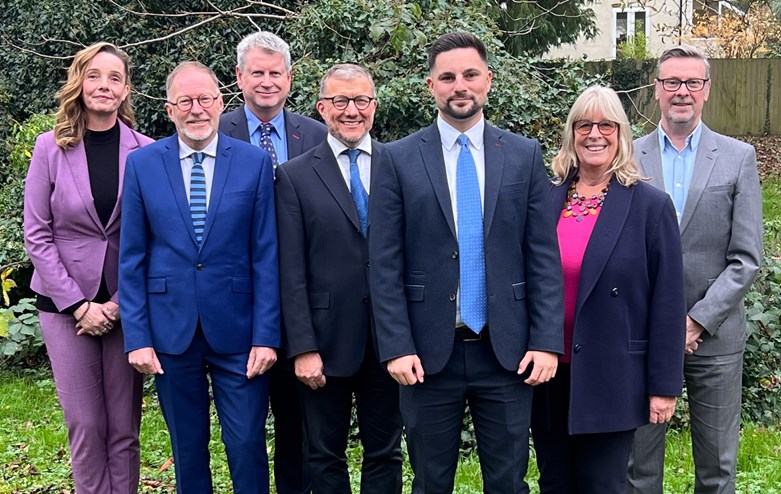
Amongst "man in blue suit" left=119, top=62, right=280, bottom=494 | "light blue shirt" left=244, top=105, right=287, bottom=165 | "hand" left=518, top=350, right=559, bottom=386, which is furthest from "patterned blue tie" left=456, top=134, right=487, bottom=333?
"light blue shirt" left=244, top=105, right=287, bottom=165

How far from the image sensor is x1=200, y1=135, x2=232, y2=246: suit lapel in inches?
160

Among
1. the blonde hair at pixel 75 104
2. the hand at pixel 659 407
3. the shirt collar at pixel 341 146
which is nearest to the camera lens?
the hand at pixel 659 407

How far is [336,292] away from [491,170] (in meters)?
0.96

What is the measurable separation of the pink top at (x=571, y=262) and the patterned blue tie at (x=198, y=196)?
1.65 metres

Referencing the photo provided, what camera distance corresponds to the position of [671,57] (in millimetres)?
4273

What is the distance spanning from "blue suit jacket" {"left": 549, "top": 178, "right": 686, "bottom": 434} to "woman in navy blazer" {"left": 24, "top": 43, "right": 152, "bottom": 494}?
2213 millimetres

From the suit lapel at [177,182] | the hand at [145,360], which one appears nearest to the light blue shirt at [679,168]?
the suit lapel at [177,182]

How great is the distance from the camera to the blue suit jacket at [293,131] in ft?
15.5

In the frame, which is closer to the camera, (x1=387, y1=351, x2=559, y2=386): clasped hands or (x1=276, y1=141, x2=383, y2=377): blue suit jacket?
(x1=387, y1=351, x2=559, y2=386): clasped hands

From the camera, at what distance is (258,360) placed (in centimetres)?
411

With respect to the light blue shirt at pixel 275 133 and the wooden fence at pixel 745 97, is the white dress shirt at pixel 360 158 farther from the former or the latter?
the wooden fence at pixel 745 97

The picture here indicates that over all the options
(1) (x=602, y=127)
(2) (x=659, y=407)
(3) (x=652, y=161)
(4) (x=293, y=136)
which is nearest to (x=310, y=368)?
(4) (x=293, y=136)

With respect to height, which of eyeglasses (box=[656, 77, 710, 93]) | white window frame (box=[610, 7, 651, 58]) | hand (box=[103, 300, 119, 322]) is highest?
white window frame (box=[610, 7, 651, 58])

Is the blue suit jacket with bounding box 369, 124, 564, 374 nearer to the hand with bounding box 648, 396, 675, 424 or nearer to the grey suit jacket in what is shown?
the hand with bounding box 648, 396, 675, 424
